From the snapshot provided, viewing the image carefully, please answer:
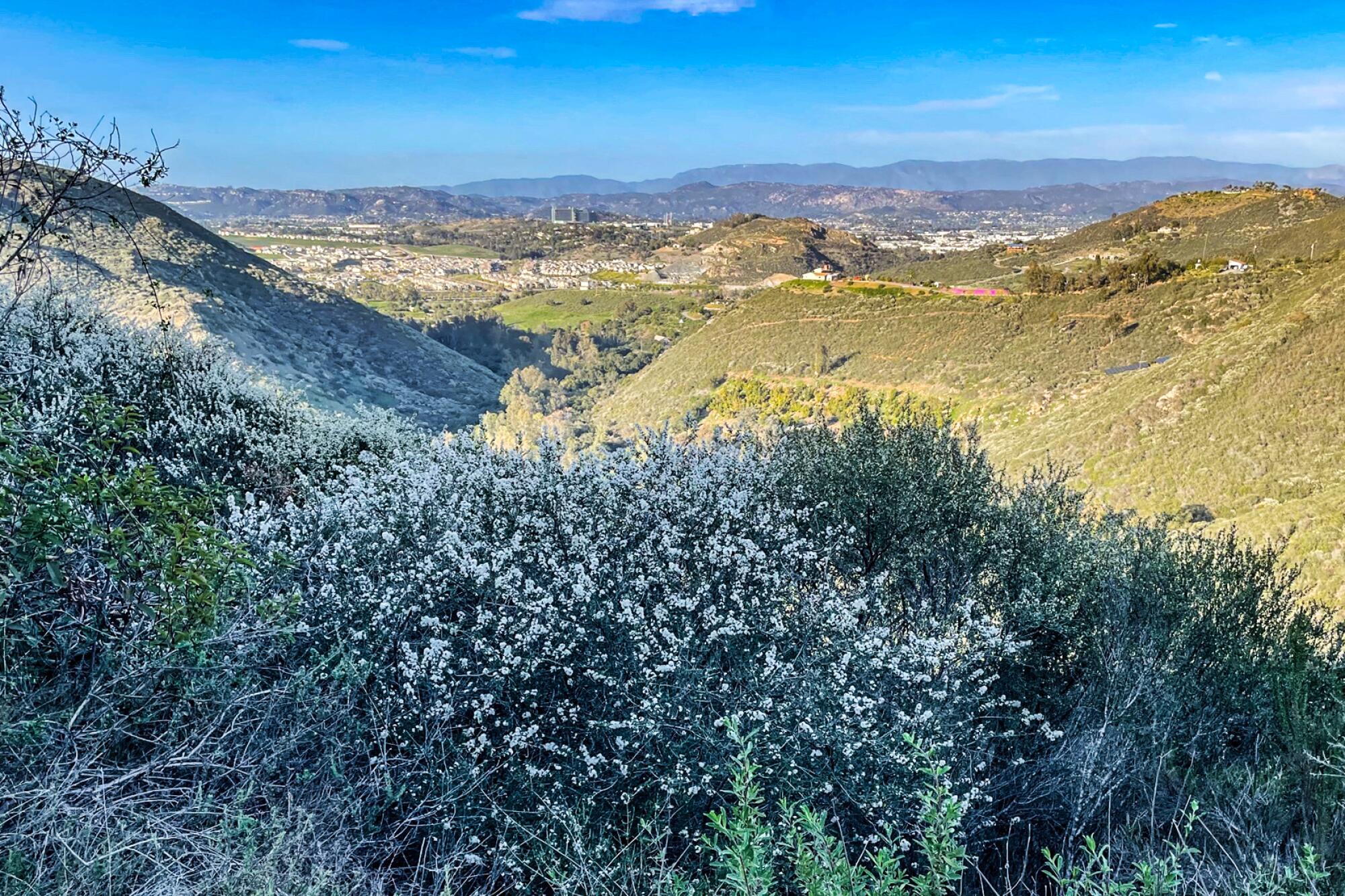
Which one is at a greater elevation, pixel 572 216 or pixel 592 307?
pixel 572 216

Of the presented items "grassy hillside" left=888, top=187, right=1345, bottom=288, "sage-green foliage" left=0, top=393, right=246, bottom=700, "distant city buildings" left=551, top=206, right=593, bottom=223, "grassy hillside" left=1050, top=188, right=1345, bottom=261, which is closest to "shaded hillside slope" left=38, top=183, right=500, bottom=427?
"sage-green foliage" left=0, top=393, right=246, bottom=700

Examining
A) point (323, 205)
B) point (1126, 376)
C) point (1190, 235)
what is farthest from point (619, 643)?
point (323, 205)

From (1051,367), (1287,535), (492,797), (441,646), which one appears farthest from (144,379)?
(1051,367)

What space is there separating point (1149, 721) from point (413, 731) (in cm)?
469

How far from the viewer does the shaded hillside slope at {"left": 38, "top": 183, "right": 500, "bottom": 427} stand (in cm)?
2333

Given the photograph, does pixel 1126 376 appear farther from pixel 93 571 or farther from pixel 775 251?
pixel 775 251

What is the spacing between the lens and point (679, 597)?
15.1 ft

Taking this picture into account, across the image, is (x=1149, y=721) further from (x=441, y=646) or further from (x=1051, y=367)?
(x=1051, y=367)

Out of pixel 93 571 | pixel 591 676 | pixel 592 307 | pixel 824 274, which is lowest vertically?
pixel 591 676

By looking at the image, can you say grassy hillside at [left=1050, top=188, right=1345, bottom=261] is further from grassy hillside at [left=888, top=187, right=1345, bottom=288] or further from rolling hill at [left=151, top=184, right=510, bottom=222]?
rolling hill at [left=151, top=184, right=510, bottom=222]

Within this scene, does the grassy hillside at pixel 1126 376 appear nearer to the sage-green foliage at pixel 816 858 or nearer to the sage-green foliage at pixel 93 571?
the sage-green foliage at pixel 816 858

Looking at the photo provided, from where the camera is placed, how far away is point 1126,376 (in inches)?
1229

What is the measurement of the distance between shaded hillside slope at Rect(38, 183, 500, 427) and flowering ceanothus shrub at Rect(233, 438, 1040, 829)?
17442 mm

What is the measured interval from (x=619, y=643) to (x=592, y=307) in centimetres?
7108
